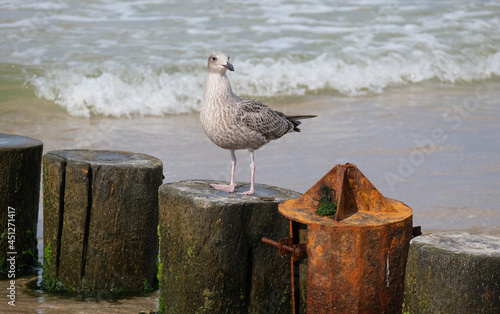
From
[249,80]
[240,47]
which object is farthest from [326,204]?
[240,47]

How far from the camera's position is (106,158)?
16.0ft

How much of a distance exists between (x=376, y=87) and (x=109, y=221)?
931cm

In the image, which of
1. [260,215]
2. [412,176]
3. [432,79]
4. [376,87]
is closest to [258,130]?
[260,215]

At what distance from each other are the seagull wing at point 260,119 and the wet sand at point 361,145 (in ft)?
4.13

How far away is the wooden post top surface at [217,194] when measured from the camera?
3961 millimetres

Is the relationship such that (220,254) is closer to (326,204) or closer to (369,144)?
(326,204)

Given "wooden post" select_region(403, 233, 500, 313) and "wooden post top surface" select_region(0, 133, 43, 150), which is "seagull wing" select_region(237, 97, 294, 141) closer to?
"wooden post top surface" select_region(0, 133, 43, 150)

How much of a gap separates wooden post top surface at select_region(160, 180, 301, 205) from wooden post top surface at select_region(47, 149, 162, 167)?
1.58 ft

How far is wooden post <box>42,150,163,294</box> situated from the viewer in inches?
182

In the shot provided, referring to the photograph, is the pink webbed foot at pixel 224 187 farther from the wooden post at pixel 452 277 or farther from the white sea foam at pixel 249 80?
the white sea foam at pixel 249 80

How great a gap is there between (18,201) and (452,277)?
9.80ft

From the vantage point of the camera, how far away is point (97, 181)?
4.60 m

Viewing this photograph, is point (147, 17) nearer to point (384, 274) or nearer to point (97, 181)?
point (97, 181)

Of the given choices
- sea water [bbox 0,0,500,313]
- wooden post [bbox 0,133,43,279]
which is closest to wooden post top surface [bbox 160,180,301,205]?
sea water [bbox 0,0,500,313]
